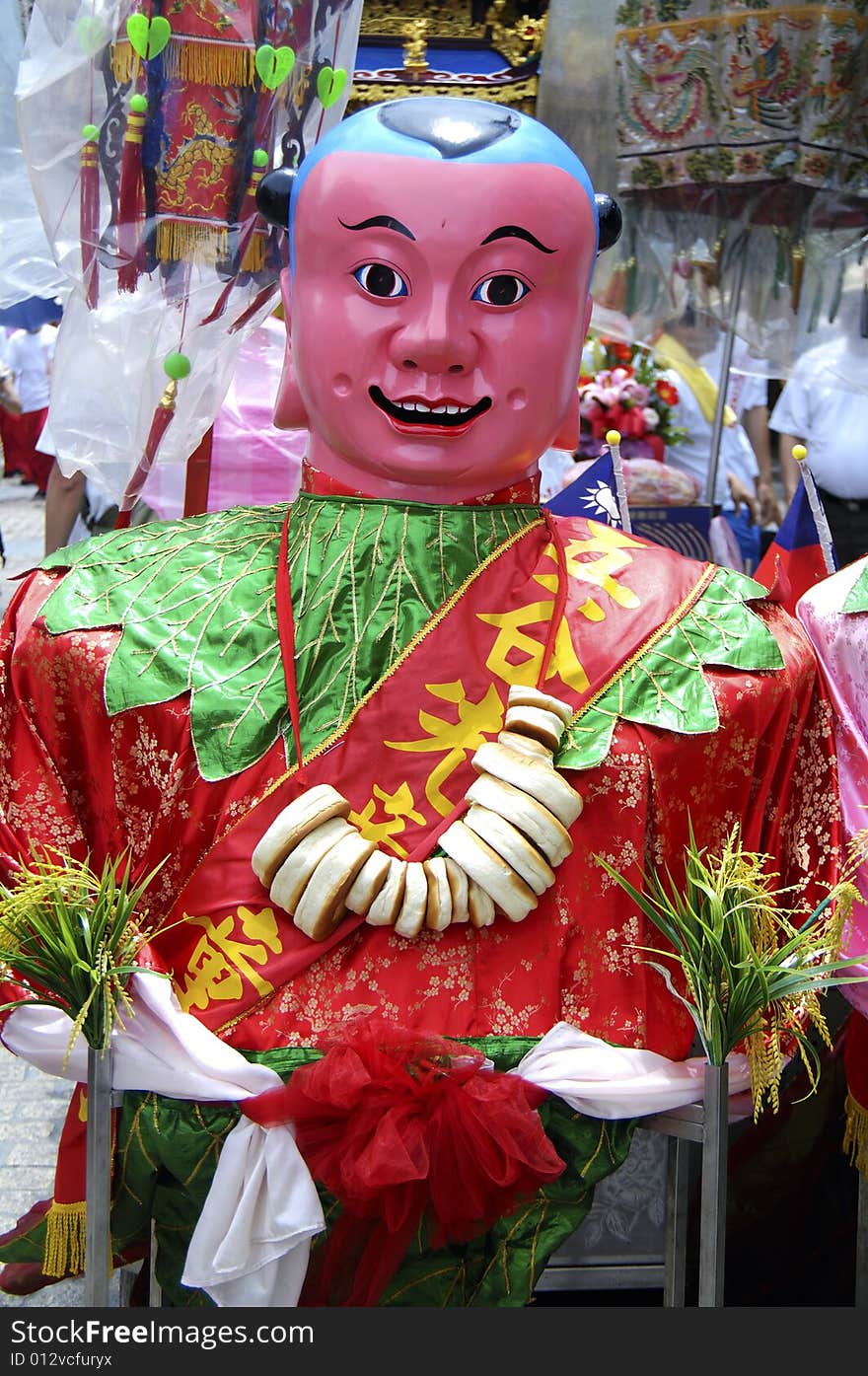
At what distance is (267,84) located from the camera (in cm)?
292

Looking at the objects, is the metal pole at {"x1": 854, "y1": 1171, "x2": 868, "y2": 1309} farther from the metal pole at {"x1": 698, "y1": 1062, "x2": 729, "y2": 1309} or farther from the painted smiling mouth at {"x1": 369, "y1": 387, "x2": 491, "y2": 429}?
the painted smiling mouth at {"x1": 369, "y1": 387, "x2": 491, "y2": 429}

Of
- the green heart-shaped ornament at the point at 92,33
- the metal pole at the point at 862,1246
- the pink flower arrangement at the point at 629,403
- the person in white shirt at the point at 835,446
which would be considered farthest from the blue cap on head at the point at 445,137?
the pink flower arrangement at the point at 629,403

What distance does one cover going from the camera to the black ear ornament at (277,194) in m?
A: 2.54

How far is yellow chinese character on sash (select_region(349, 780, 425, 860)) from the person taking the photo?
238 cm

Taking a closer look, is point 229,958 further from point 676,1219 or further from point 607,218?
point 607,218

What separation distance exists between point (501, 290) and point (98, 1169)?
4.36 ft

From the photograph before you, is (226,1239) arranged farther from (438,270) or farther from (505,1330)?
(438,270)

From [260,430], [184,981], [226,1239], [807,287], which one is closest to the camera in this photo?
[226,1239]

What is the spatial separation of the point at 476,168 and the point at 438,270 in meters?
0.15

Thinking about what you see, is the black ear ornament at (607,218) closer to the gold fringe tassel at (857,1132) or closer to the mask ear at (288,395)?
the mask ear at (288,395)

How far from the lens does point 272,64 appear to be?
9.57ft

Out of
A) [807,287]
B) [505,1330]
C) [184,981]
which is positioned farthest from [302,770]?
[807,287]

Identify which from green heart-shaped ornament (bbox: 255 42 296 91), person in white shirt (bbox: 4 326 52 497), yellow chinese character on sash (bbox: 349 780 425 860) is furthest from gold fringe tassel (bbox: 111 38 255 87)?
person in white shirt (bbox: 4 326 52 497)

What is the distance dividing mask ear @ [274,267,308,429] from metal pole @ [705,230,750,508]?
2.02 meters
